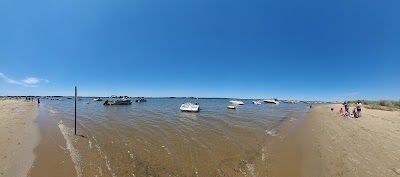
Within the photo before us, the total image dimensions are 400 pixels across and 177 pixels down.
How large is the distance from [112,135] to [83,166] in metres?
5.96

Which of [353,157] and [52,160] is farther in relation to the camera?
[353,157]

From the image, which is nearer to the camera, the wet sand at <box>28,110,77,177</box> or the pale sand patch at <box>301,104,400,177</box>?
the wet sand at <box>28,110,77,177</box>

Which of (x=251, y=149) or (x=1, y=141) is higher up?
(x=1, y=141)

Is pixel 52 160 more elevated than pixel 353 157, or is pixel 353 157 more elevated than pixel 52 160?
pixel 52 160

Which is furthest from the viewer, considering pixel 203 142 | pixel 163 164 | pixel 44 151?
pixel 203 142

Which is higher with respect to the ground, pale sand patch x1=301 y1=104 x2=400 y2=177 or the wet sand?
the wet sand

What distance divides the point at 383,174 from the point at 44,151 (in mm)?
16532

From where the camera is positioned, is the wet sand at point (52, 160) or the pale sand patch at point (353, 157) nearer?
the wet sand at point (52, 160)

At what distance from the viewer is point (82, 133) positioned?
1445cm

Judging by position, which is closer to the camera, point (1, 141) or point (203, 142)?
point (1, 141)

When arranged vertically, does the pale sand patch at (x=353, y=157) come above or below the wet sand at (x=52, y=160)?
below

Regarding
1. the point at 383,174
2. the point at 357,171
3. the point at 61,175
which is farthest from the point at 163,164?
the point at 383,174

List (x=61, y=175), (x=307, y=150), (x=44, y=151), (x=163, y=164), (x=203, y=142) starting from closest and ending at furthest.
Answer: (x=61, y=175) → (x=163, y=164) → (x=44, y=151) → (x=307, y=150) → (x=203, y=142)

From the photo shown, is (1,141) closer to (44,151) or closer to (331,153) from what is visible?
(44,151)
